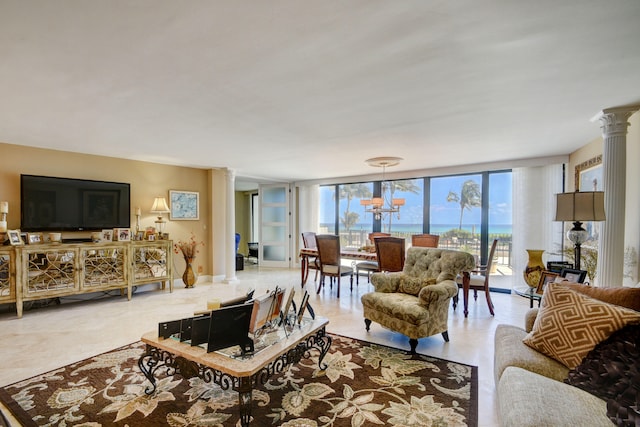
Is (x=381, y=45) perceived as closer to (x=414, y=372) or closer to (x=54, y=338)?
(x=414, y=372)

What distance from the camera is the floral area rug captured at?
1.84 metres

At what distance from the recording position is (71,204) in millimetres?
4359

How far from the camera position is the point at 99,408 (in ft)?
6.36

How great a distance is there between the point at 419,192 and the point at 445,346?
385cm

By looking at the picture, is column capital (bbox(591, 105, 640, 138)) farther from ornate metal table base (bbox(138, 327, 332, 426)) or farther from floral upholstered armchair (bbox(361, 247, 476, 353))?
ornate metal table base (bbox(138, 327, 332, 426))

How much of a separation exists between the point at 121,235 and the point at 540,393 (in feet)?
17.3

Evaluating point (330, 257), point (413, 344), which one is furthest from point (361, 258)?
point (413, 344)

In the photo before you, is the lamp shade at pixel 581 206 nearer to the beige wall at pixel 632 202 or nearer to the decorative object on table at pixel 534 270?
the beige wall at pixel 632 202

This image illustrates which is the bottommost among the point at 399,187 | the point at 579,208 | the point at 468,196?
the point at 579,208

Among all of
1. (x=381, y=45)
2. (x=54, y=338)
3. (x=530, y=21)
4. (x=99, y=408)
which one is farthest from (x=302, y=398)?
(x=54, y=338)

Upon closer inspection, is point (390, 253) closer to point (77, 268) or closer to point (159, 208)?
point (159, 208)

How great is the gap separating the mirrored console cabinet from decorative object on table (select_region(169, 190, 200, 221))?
77 centimetres

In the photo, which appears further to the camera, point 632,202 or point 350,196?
point 350,196

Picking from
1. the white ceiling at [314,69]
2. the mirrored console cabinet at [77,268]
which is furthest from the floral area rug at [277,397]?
the white ceiling at [314,69]
